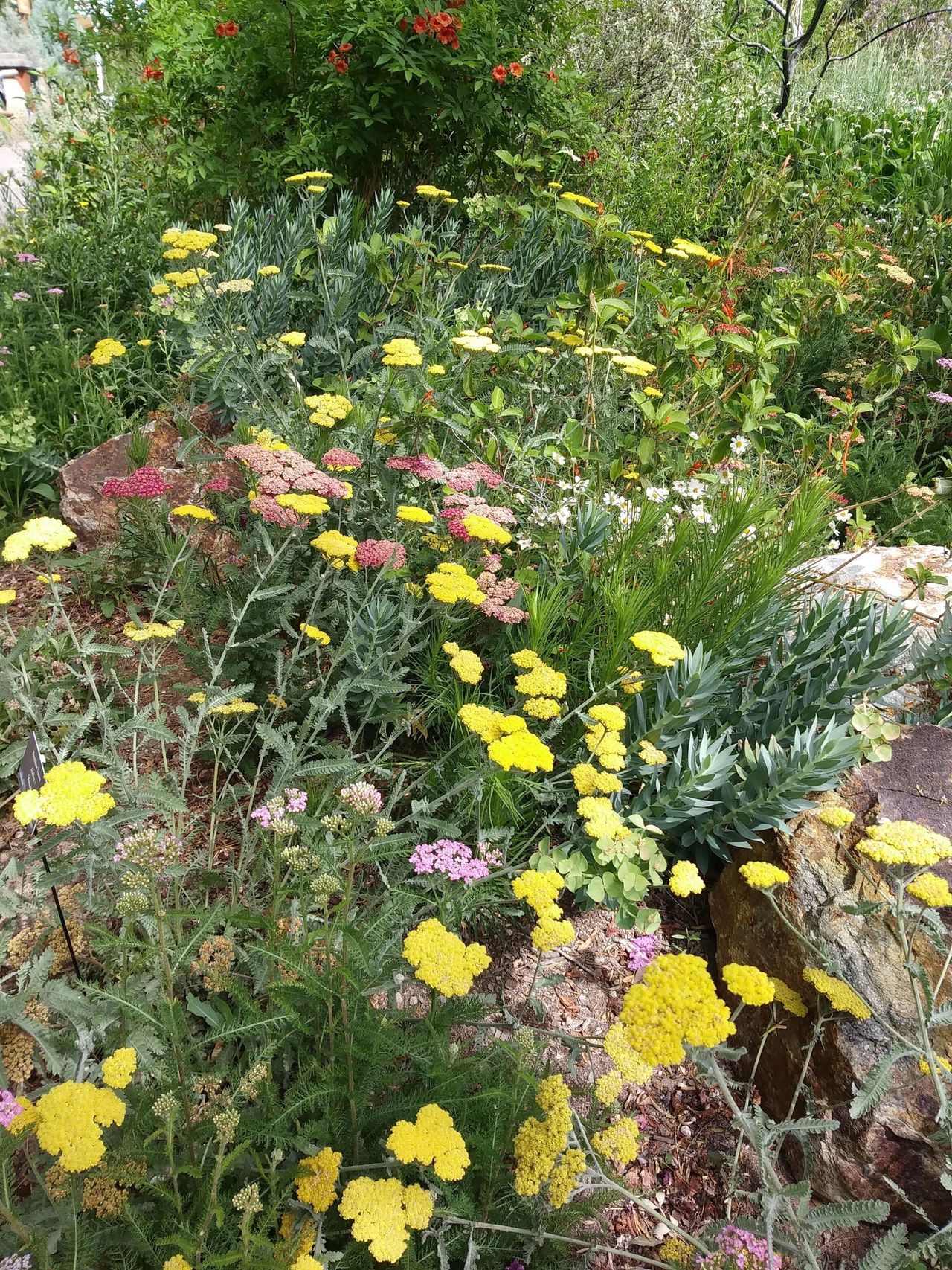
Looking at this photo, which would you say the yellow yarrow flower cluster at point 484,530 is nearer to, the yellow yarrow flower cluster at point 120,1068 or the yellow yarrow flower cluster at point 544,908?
the yellow yarrow flower cluster at point 544,908

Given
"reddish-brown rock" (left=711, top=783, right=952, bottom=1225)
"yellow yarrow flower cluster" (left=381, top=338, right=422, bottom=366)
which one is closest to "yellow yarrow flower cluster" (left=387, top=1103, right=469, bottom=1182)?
"reddish-brown rock" (left=711, top=783, right=952, bottom=1225)

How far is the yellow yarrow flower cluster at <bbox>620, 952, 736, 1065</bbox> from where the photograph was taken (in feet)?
3.28

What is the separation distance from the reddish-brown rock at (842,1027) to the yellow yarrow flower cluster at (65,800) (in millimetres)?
1264

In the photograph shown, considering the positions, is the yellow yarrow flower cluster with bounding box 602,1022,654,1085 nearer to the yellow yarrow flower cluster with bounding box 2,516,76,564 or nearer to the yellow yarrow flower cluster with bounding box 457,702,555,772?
the yellow yarrow flower cluster with bounding box 457,702,555,772

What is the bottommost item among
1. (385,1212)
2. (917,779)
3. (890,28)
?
(917,779)

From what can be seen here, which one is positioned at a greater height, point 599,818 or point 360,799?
point 360,799

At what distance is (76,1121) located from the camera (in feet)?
3.15

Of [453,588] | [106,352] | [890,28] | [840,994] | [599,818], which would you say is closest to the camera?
[840,994]

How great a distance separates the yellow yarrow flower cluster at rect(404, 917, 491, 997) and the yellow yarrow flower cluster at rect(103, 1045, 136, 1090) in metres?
0.38

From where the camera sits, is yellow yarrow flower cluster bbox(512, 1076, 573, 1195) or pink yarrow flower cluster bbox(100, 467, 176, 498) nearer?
yellow yarrow flower cluster bbox(512, 1076, 573, 1195)

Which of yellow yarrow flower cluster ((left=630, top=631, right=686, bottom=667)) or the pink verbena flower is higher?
the pink verbena flower

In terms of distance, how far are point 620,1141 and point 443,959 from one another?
425mm

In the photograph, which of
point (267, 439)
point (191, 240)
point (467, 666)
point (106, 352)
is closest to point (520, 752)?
point (467, 666)

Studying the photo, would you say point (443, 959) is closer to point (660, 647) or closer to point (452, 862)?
point (452, 862)
